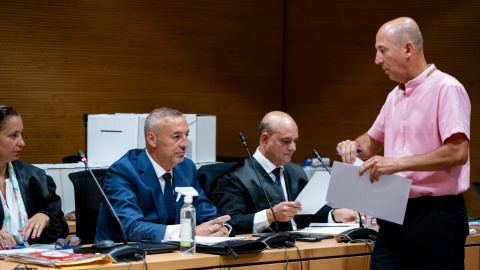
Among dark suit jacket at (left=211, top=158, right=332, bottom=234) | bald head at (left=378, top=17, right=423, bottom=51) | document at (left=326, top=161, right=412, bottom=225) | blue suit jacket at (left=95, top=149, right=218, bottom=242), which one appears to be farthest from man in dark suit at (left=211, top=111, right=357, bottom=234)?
bald head at (left=378, top=17, right=423, bottom=51)

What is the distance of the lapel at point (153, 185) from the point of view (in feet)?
11.9

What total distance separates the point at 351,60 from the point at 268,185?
3.15 metres

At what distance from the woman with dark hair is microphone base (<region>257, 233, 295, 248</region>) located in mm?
1157

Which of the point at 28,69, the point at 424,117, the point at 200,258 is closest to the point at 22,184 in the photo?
the point at 200,258

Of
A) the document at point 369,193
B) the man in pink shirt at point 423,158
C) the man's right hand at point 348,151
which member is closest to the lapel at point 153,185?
the document at point 369,193

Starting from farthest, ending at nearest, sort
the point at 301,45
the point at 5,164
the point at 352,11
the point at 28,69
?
the point at 301,45, the point at 352,11, the point at 28,69, the point at 5,164

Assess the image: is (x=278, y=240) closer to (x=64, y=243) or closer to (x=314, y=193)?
(x=314, y=193)

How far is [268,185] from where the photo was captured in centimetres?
407

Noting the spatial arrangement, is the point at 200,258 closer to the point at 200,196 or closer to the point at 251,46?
the point at 200,196

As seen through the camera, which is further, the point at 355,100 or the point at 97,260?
the point at 355,100

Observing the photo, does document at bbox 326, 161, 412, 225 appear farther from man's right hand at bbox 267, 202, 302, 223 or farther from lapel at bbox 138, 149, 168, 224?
lapel at bbox 138, 149, 168, 224

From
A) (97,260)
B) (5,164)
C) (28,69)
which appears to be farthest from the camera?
(28,69)

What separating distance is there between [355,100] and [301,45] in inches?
35.2

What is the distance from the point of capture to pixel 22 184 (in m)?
3.67
